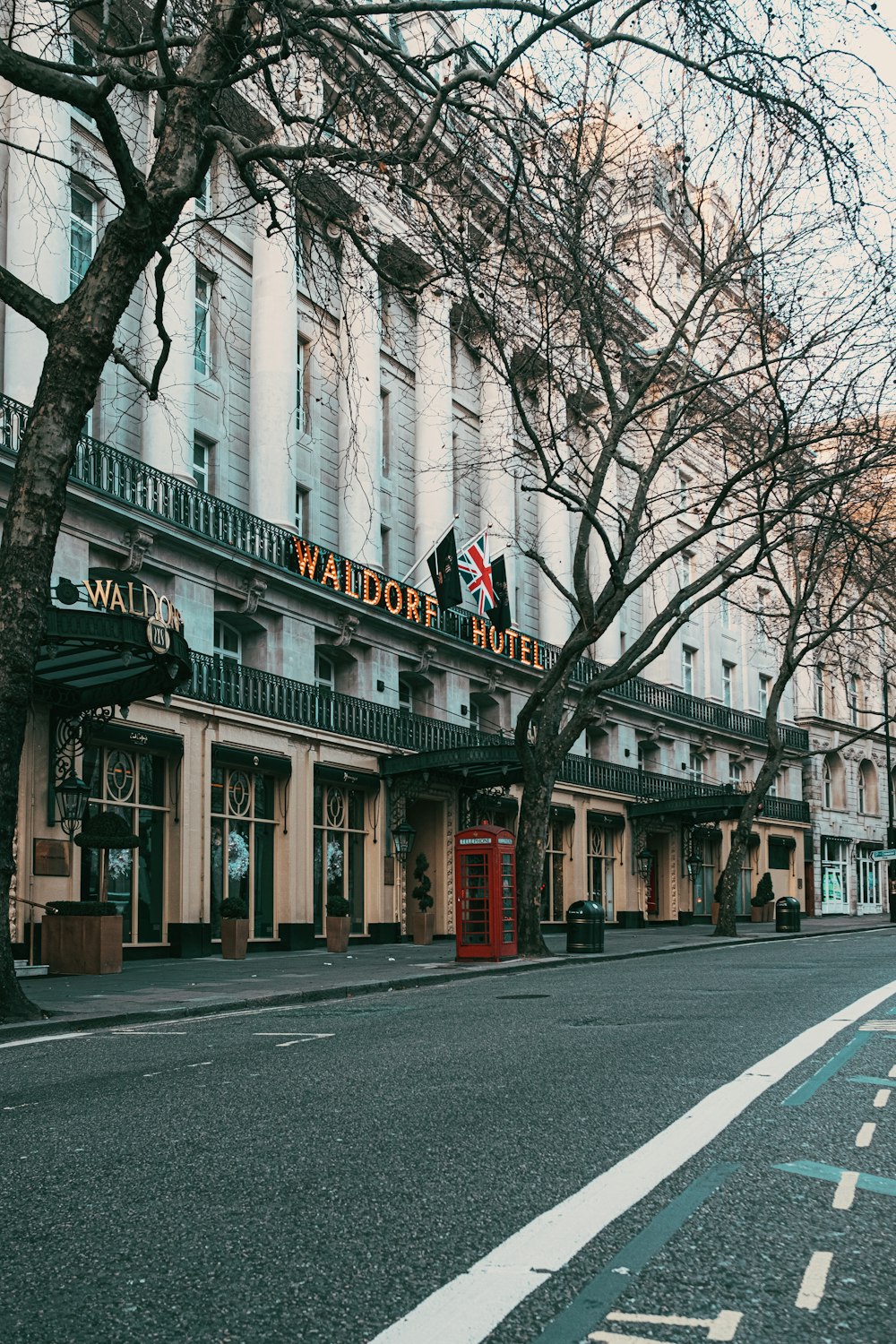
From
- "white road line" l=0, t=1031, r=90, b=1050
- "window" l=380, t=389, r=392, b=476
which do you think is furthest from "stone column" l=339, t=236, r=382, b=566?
"white road line" l=0, t=1031, r=90, b=1050

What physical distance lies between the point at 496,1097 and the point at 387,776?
2727cm

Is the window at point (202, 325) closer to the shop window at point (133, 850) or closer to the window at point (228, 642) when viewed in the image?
the window at point (228, 642)

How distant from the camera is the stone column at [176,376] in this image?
29.5 metres

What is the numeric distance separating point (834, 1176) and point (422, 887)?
29.9m

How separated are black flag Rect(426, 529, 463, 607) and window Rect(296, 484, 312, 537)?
3.09 meters

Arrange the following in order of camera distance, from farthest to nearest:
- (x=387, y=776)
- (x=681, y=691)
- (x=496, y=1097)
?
1. (x=681, y=691)
2. (x=387, y=776)
3. (x=496, y=1097)

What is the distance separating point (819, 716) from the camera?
71562 mm

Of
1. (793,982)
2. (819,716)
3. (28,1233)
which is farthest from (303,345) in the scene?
(819,716)

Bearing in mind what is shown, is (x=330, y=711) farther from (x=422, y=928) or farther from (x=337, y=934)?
(x=337, y=934)

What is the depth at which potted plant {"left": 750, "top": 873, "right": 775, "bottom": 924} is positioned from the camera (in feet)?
191

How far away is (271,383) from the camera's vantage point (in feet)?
111

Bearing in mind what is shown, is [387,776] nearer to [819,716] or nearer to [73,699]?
Answer: [73,699]

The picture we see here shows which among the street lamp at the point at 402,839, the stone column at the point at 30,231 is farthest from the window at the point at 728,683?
the stone column at the point at 30,231

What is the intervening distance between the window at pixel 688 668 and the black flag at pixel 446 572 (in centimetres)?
2489
